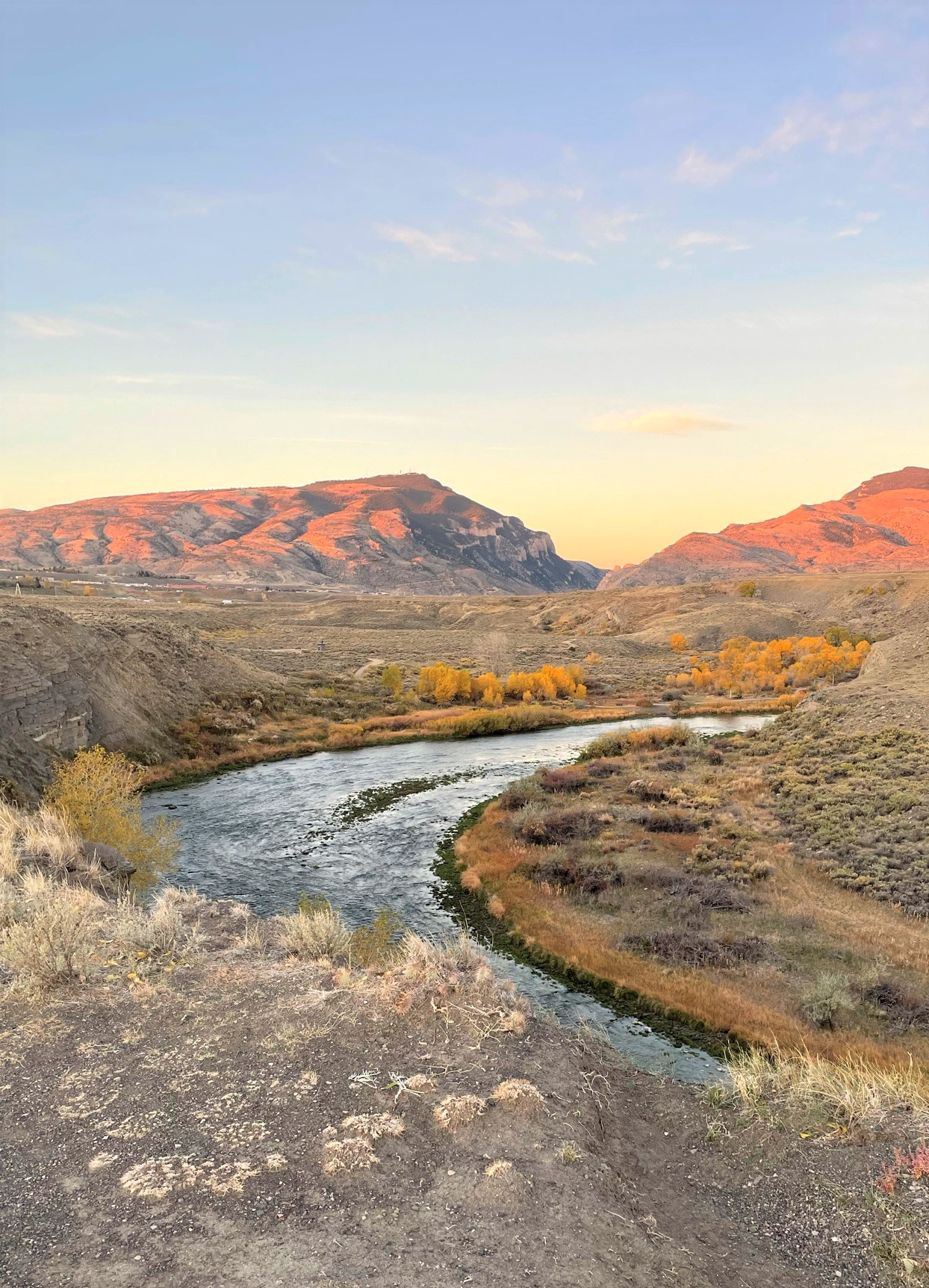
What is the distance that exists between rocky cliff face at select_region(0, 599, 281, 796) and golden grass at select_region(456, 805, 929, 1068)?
71.4ft

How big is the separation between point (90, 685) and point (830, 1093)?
42.1 m

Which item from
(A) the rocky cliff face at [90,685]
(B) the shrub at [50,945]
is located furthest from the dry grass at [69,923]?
(A) the rocky cliff face at [90,685]

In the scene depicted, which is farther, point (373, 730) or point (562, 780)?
point (373, 730)

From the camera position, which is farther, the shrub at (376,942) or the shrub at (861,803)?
the shrub at (861,803)

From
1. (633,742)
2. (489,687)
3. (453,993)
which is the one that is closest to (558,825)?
(633,742)

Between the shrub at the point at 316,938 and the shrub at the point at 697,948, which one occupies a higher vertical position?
the shrub at the point at 316,938

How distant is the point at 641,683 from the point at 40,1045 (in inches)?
2923

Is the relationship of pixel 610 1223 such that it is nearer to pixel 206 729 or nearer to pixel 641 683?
pixel 206 729

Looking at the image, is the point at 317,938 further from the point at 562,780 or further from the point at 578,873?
the point at 562,780

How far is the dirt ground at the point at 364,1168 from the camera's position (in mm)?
7871

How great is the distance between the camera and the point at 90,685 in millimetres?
42719

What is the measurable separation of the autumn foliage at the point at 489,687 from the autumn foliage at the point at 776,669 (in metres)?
15.9

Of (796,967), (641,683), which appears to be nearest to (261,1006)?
(796,967)

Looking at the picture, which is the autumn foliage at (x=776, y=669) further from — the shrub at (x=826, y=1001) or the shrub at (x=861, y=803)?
the shrub at (x=826, y=1001)
